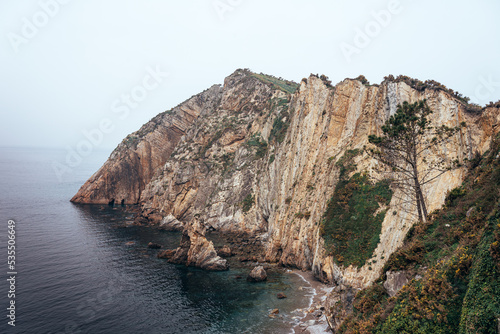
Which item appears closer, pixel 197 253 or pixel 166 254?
pixel 197 253

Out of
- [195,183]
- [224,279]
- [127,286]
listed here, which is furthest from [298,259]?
[195,183]

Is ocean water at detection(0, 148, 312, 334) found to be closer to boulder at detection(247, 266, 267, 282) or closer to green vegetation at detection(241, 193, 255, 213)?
boulder at detection(247, 266, 267, 282)

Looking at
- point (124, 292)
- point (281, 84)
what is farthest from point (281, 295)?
point (281, 84)

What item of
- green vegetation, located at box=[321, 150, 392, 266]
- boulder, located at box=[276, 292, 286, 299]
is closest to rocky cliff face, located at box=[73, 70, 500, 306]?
green vegetation, located at box=[321, 150, 392, 266]

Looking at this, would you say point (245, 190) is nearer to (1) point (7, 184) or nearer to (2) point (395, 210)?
(2) point (395, 210)

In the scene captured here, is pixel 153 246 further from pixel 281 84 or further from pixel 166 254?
pixel 281 84

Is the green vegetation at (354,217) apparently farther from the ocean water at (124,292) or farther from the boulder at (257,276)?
the boulder at (257,276)
